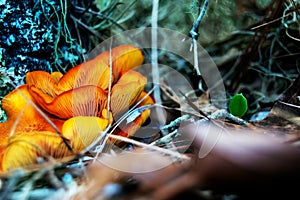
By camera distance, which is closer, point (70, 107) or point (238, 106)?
point (70, 107)

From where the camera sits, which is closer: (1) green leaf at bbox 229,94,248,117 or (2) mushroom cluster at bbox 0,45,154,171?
(2) mushroom cluster at bbox 0,45,154,171

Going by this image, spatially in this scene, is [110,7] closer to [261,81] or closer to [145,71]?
[145,71]

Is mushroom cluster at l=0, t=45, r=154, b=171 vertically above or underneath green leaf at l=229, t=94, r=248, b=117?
above

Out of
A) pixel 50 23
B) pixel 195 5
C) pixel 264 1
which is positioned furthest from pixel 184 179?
pixel 264 1

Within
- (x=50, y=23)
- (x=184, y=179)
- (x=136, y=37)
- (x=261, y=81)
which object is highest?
(x=50, y=23)

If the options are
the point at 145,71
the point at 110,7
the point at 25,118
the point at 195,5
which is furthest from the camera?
the point at 110,7

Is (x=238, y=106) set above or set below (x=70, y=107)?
below

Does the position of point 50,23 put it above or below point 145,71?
above

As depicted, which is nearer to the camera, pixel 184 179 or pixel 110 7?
pixel 184 179
